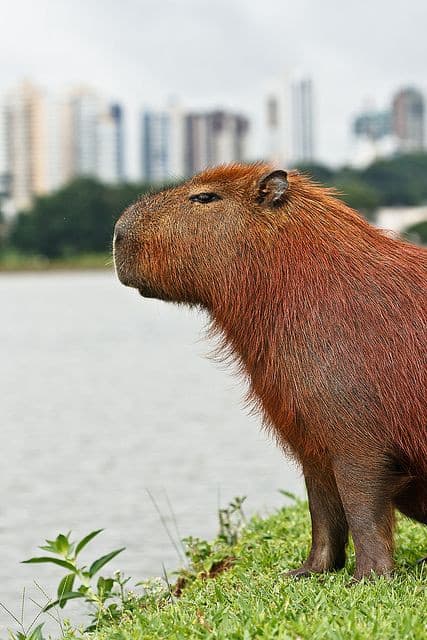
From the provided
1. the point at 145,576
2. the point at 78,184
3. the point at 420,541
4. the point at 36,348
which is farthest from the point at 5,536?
the point at 78,184

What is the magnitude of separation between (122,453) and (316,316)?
27.1 feet

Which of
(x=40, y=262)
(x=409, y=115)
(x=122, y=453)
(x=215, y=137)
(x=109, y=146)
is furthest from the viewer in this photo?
(x=409, y=115)

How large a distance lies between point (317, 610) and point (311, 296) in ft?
3.60

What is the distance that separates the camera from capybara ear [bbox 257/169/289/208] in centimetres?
424

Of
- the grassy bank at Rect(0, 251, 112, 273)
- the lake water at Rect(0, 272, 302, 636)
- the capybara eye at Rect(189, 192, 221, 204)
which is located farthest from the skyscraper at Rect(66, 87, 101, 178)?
the capybara eye at Rect(189, 192, 221, 204)

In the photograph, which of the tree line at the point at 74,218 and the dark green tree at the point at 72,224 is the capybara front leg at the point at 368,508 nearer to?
the tree line at the point at 74,218

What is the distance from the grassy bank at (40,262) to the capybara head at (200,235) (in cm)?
6969

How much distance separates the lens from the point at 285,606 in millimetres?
3652

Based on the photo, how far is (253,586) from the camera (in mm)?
4246

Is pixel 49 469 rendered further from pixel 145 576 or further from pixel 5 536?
pixel 145 576

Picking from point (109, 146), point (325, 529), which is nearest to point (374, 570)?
point (325, 529)

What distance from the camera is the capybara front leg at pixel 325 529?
437cm

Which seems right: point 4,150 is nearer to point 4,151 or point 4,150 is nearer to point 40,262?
point 4,151

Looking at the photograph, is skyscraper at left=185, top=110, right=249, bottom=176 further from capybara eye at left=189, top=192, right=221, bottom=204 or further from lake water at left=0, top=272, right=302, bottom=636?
capybara eye at left=189, top=192, right=221, bottom=204
